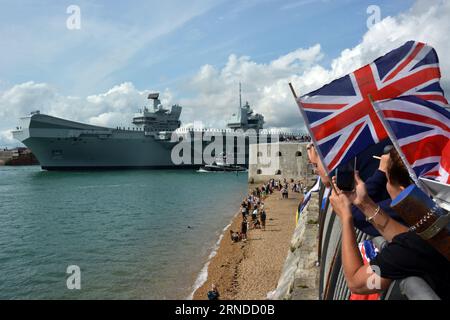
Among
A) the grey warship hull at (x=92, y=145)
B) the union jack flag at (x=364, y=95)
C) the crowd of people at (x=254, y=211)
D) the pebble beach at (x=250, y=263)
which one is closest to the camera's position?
the union jack flag at (x=364, y=95)

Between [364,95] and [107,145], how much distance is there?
211 ft

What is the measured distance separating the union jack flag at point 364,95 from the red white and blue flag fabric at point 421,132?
1.32 ft

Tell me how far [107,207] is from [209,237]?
518 inches

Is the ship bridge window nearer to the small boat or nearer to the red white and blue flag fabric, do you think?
the small boat

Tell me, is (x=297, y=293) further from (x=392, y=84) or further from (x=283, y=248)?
(x=283, y=248)

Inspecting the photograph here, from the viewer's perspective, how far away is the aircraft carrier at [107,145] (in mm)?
59281

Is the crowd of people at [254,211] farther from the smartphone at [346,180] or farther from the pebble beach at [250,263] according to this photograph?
the smartphone at [346,180]

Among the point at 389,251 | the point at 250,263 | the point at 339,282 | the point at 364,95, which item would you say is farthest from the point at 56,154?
the point at 389,251

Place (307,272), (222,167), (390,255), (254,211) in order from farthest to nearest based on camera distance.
A: (222,167) < (254,211) < (307,272) < (390,255)

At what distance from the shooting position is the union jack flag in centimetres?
309

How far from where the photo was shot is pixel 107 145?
63.5 m

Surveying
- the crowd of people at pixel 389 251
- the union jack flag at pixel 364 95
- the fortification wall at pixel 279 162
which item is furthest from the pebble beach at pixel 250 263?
the fortification wall at pixel 279 162

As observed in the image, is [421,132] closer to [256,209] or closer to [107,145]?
[256,209]

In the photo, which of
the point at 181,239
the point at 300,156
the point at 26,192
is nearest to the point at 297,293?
the point at 181,239
